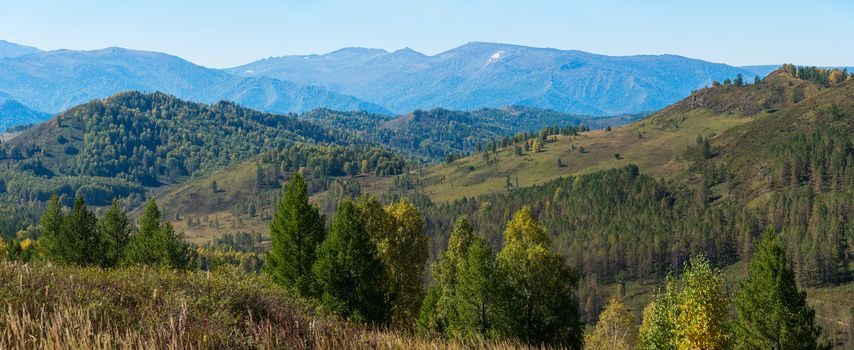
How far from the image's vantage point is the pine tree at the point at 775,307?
46656mm

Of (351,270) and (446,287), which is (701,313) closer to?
(446,287)

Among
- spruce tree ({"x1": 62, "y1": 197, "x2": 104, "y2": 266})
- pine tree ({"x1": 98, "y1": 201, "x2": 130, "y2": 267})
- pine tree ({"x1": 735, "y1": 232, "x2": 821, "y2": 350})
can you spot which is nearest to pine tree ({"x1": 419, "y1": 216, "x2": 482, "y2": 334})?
pine tree ({"x1": 735, "y1": 232, "x2": 821, "y2": 350})

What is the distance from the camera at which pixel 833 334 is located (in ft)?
586

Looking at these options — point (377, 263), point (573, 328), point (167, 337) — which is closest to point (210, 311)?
point (167, 337)

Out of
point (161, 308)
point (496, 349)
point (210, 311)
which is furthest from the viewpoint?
point (210, 311)

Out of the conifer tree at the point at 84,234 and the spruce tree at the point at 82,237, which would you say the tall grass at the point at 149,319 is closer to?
the spruce tree at the point at 82,237

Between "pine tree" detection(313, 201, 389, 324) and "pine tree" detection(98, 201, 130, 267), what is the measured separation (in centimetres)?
3759

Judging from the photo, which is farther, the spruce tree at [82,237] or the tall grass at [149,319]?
the spruce tree at [82,237]

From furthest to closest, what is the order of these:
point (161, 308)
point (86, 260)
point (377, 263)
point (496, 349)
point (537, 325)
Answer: point (86, 260), point (537, 325), point (377, 263), point (161, 308), point (496, 349)

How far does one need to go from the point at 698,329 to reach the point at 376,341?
Result: 3801 cm

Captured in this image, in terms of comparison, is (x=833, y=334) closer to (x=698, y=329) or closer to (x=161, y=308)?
(x=698, y=329)

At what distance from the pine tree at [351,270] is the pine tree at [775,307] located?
2856cm

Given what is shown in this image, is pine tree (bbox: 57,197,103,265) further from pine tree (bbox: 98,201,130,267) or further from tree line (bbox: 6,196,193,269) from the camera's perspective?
pine tree (bbox: 98,201,130,267)

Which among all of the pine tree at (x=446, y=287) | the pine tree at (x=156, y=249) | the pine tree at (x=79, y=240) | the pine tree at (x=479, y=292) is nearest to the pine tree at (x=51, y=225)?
the pine tree at (x=79, y=240)
